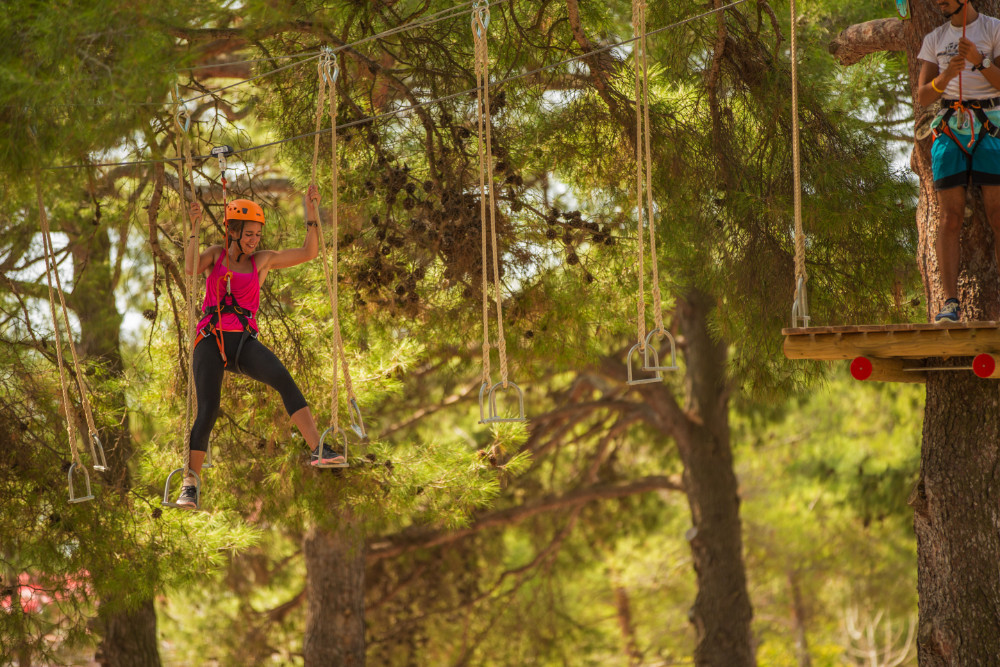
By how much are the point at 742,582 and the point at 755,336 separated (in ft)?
15.0

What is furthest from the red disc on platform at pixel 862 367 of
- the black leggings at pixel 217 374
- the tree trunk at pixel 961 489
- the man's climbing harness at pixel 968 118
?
the black leggings at pixel 217 374

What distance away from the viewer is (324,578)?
8.38m

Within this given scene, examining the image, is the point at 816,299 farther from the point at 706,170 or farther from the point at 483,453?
the point at 483,453

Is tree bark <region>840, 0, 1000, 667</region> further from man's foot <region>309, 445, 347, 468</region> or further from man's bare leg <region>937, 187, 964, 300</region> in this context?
man's foot <region>309, 445, 347, 468</region>

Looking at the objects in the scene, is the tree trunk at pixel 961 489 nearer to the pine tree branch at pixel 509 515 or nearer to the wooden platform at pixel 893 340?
the wooden platform at pixel 893 340

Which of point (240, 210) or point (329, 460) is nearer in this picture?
point (329, 460)

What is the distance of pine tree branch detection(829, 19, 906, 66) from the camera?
170 inches

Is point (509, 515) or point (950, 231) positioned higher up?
point (950, 231)

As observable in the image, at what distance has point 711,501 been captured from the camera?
8.86 m

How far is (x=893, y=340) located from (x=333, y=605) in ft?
20.3

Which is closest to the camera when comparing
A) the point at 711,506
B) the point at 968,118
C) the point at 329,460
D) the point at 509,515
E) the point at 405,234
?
the point at 968,118

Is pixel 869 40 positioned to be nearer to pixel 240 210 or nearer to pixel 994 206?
pixel 994 206

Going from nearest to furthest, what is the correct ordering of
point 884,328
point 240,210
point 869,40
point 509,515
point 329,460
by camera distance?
point 884,328, point 329,460, point 240,210, point 869,40, point 509,515

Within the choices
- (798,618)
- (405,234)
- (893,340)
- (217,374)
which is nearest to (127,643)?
(217,374)
